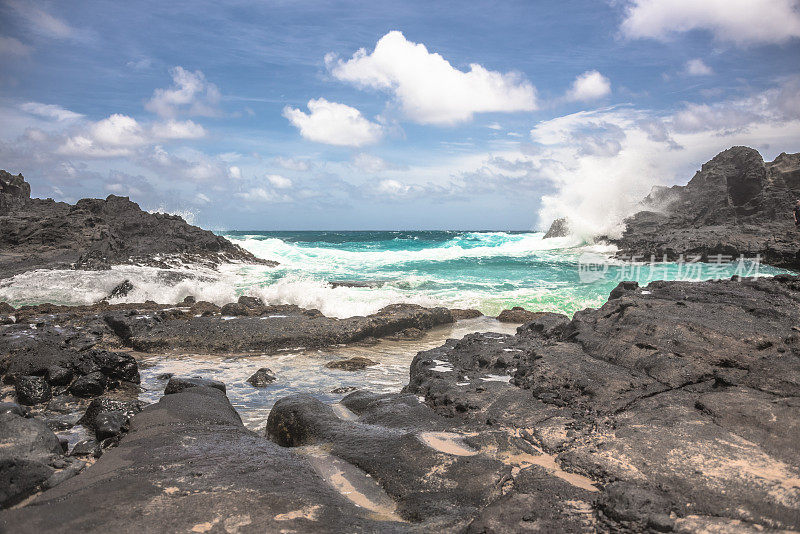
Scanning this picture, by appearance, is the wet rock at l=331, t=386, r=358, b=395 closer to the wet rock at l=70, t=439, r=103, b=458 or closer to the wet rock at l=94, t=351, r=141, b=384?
the wet rock at l=94, t=351, r=141, b=384

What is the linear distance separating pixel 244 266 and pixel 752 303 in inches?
839

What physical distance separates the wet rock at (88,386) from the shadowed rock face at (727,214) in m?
23.6

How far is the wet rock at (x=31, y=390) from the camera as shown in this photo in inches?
197

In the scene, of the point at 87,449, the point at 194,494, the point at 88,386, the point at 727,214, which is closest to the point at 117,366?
the point at 88,386

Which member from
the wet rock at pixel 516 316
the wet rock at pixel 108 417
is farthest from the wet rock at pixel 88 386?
the wet rock at pixel 516 316

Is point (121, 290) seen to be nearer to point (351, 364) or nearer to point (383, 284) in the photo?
point (383, 284)

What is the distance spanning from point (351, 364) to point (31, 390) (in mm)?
4075

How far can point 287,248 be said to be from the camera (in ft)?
116

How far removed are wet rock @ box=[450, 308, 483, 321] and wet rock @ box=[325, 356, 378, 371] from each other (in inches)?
178

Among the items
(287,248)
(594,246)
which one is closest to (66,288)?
(287,248)

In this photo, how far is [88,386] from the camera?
534cm

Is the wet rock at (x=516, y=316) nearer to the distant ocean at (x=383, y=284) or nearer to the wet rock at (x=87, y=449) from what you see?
the distant ocean at (x=383, y=284)

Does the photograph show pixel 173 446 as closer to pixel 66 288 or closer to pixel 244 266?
pixel 66 288

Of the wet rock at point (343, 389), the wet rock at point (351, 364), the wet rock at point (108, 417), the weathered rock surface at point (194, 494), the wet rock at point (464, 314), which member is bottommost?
the wet rock at point (351, 364)
